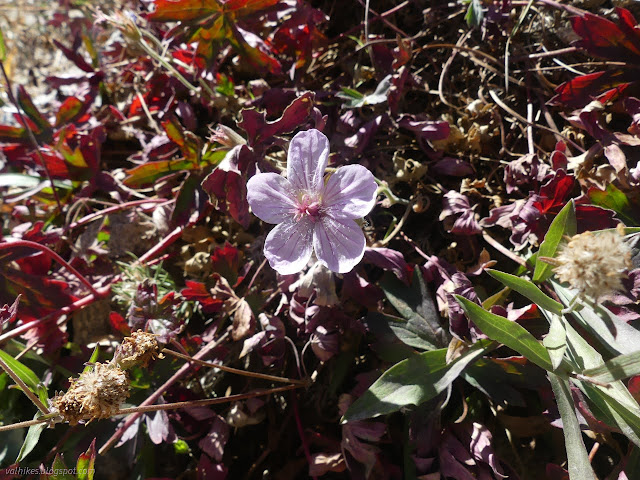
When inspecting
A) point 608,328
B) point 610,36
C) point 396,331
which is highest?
point 610,36

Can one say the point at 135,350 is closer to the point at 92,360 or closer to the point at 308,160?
the point at 92,360

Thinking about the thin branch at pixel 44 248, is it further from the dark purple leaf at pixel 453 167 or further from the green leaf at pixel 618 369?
the green leaf at pixel 618 369

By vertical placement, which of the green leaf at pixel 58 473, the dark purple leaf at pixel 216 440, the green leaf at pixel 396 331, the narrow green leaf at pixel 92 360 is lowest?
the dark purple leaf at pixel 216 440

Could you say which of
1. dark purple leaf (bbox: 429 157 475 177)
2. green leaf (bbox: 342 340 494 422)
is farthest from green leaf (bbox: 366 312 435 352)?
dark purple leaf (bbox: 429 157 475 177)

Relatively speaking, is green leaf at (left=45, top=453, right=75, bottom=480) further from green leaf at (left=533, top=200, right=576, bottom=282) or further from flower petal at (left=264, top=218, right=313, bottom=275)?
green leaf at (left=533, top=200, right=576, bottom=282)

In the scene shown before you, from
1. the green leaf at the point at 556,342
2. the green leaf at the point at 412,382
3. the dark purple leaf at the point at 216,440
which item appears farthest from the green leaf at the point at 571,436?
the dark purple leaf at the point at 216,440

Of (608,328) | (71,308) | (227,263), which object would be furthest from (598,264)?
(71,308)
